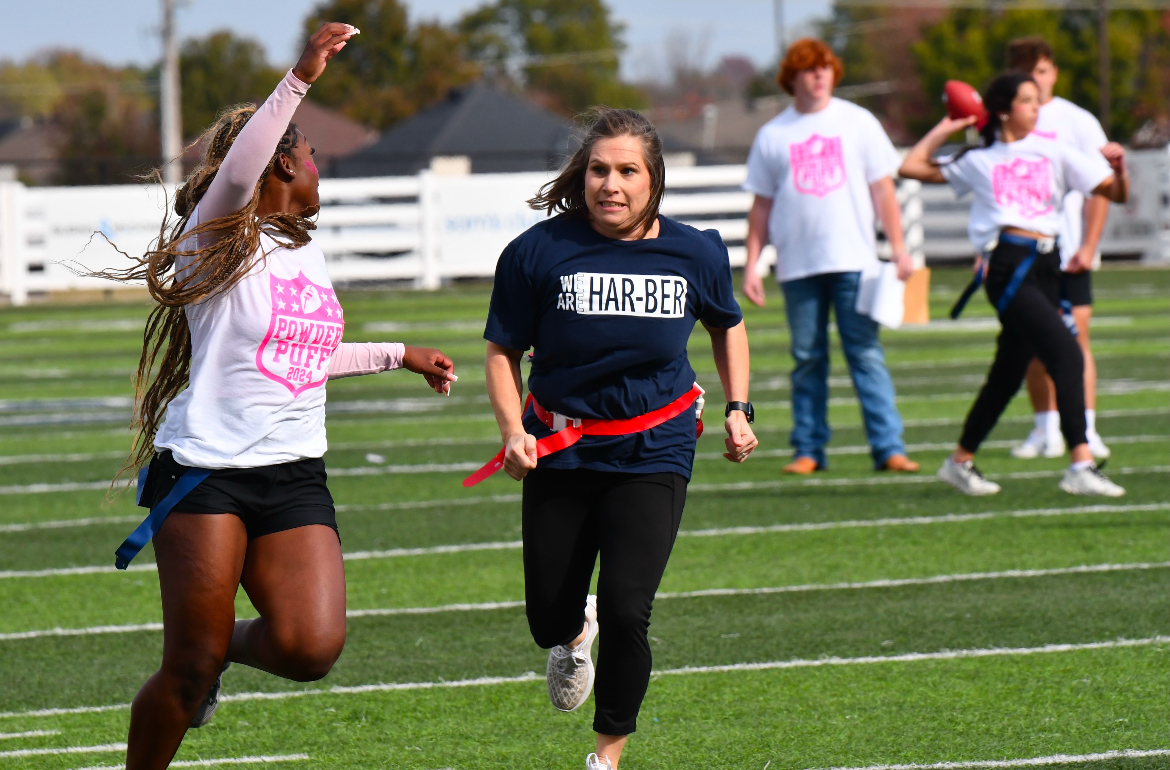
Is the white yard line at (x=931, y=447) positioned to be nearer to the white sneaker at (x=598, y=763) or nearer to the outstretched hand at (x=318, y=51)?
the white sneaker at (x=598, y=763)

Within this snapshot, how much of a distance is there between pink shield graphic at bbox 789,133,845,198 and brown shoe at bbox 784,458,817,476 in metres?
1.53

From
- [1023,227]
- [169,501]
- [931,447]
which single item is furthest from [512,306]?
[931,447]

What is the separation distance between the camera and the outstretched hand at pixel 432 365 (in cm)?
437

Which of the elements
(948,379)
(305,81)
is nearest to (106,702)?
(305,81)

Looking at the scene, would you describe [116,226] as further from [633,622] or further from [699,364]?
[633,622]

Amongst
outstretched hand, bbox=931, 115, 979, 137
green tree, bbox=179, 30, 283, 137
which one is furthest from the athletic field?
green tree, bbox=179, 30, 283, 137

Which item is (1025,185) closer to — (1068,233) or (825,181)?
(825,181)

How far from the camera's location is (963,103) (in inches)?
322

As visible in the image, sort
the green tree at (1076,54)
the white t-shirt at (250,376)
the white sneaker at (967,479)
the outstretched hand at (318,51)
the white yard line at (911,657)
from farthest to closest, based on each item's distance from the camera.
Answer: the green tree at (1076,54) < the white sneaker at (967,479) < the white yard line at (911,657) < the white t-shirt at (250,376) < the outstretched hand at (318,51)

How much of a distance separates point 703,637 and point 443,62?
200 feet

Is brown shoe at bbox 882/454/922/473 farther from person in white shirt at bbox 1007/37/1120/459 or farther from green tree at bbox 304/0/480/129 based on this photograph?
green tree at bbox 304/0/480/129

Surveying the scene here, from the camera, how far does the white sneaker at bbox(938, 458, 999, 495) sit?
8.35 m

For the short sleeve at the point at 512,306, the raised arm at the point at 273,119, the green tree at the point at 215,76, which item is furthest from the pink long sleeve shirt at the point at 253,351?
the green tree at the point at 215,76

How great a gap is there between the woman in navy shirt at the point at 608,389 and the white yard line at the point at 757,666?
105 centimetres
